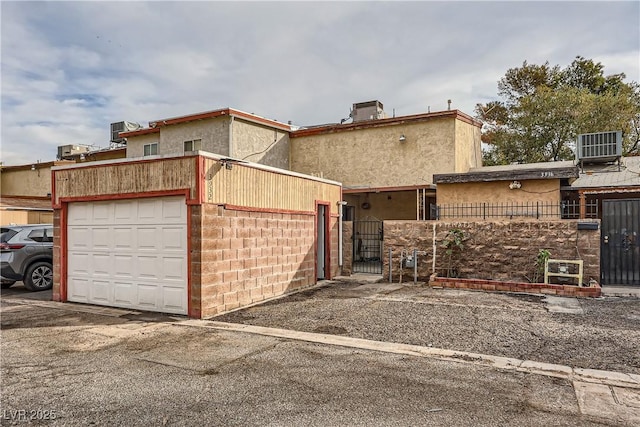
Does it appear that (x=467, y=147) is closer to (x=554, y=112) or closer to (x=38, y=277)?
(x=554, y=112)

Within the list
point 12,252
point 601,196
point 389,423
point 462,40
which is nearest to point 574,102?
point 601,196

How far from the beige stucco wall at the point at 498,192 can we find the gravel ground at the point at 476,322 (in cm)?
482

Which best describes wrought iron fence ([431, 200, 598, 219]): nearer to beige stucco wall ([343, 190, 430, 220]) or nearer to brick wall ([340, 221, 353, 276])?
brick wall ([340, 221, 353, 276])

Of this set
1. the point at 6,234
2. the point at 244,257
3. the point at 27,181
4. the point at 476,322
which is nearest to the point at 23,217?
the point at 6,234

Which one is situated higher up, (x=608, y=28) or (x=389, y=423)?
(x=608, y=28)

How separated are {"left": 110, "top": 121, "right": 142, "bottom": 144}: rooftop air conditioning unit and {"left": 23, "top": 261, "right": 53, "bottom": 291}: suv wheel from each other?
11954 millimetres

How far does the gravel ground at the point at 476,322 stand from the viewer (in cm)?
572

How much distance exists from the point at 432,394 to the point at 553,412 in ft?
3.54

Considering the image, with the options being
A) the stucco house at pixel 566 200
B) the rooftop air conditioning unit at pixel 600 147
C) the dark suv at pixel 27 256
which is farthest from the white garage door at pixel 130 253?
the rooftop air conditioning unit at pixel 600 147

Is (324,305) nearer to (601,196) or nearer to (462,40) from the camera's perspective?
(462,40)

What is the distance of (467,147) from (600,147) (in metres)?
4.67

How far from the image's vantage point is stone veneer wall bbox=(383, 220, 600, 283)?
34.4 ft

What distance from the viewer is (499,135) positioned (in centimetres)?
2372

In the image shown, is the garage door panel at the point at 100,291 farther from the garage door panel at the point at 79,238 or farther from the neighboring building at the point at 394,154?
the neighboring building at the point at 394,154
